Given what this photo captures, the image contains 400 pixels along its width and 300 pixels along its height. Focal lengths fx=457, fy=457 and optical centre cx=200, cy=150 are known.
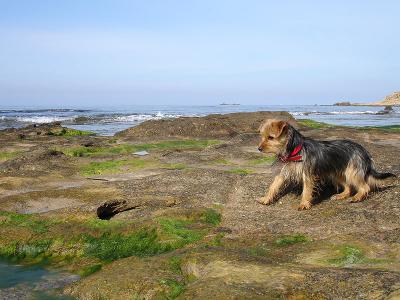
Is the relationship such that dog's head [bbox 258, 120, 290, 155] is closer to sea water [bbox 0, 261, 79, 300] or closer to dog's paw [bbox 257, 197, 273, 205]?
dog's paw [bbox 257, 197, 273, 205]

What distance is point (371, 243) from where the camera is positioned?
7.35 meters

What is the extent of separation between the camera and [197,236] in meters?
8.57

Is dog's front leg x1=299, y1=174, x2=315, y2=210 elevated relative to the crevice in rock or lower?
elevated

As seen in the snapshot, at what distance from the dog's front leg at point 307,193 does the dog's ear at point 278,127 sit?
3.62 ft

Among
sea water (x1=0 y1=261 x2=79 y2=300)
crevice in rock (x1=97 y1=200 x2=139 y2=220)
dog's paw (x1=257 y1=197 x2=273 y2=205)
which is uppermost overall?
dog's paw (x1=257 y1=197 x2=273 y2=205)

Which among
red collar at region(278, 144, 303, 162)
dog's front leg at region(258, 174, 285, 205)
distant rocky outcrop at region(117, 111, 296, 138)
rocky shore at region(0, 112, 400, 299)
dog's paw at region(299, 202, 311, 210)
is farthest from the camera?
distant rocky outcrop at region(117, 111, 296, 138)

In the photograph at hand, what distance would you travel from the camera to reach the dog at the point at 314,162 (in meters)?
10.0

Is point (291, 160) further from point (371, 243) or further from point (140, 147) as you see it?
point (140, 147)

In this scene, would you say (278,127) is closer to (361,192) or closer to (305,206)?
(305,206)

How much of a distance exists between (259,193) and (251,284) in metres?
5.75

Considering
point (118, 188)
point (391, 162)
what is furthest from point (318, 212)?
point (391, 162)

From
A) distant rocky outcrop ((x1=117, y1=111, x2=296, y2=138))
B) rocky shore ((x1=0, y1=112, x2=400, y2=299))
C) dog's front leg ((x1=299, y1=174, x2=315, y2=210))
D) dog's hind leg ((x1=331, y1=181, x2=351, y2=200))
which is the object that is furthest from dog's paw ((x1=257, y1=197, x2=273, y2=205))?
distant rocky outcrop ((x1=117, y1=111, x2=296, y2=138))

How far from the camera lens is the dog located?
32.8ft

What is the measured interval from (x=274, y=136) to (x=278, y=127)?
0.71 feet
